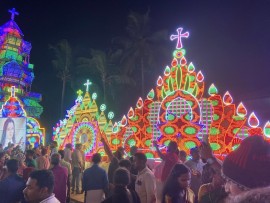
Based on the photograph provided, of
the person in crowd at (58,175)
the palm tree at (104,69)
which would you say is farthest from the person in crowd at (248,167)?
the palm tree at (104,69)

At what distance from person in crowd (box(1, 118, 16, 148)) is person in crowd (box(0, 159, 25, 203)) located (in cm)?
1446

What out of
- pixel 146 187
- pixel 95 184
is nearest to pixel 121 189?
pixel 146 187

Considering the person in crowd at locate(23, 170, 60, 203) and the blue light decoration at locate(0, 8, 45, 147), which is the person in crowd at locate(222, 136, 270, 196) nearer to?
the person in crowd at locate(23, 170, 60, 203)

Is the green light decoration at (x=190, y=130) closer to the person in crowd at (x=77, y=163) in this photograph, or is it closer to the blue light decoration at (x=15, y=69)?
the person in crowd at (x=77, y=163)

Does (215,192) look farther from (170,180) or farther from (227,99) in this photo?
(227,99)

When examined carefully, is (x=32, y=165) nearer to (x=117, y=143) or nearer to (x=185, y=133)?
(x=185, y=133)

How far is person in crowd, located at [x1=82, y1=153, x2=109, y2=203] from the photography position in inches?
265

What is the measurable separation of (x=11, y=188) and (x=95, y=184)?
6.74 feet

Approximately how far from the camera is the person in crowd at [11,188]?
497 cm

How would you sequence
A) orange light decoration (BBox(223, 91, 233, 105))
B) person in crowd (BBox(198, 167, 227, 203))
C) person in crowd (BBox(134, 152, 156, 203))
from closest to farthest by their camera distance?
1. person in crowd (BBox(198, 167, 227, 203))
2. person in crowd (BBox(134, 152, 156, 203))
3. orange light decoration (BBox(223, 91, 233, 105))

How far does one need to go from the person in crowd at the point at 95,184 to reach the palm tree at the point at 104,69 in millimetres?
26587

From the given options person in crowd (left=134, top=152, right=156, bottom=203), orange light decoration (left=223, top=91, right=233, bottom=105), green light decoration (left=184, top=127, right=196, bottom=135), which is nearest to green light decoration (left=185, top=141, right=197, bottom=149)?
green light decoration (left=184, top=127, right=196, bottom=135)

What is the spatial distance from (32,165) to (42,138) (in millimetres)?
16756

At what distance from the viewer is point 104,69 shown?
1344 inches
